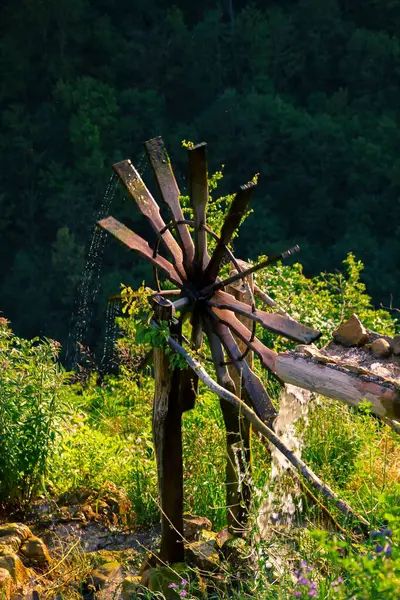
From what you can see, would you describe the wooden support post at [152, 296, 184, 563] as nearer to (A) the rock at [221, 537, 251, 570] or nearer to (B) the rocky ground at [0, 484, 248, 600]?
(B) the rocky ground at [0, 484, 248, 600]

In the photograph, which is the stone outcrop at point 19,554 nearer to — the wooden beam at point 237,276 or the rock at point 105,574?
the rock at point 105,574

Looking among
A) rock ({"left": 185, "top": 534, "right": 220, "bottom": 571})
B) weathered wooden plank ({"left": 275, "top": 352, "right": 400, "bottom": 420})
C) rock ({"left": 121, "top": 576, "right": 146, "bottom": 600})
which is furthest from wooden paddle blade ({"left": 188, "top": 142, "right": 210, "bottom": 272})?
rock ({"left": 121, "top": 576, "right": 146, "bottom": 600})

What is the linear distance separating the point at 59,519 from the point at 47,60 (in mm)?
24389

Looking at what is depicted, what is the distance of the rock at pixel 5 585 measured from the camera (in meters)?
5.04

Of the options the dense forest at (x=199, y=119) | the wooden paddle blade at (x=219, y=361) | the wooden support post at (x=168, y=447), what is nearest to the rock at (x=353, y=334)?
the wooden paddle blade at (x=219, y=361)

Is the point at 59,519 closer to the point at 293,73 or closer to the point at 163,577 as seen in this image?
the point at 163,577

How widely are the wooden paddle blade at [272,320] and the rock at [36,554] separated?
1.72m

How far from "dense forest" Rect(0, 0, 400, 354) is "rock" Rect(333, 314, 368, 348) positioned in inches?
781

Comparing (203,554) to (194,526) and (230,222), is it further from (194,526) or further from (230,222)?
(230,222)

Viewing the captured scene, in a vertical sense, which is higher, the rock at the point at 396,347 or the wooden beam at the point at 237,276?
the wooden beam at the point at 237,276

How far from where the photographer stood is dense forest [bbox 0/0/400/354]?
25844mm

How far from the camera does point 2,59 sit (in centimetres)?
2883

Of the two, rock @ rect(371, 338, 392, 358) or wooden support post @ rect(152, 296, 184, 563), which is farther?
wooden support post @ rect(152, 296, 184, 563)

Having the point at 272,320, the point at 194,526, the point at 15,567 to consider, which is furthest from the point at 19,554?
the point at 272,320
